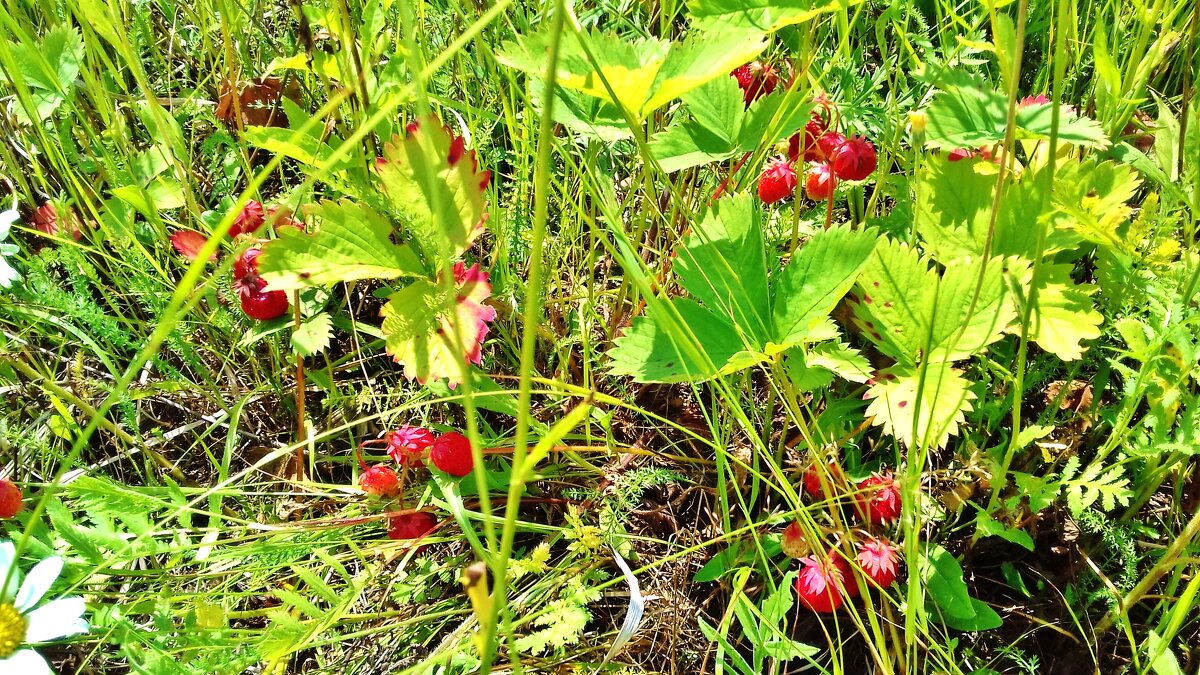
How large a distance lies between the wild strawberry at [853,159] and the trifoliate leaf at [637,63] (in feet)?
0.99

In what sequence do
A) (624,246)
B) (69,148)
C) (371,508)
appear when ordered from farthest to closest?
(69,148) → (371,508) → (624,246)

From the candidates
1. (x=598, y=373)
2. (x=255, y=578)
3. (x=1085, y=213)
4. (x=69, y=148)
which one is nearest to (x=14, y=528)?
(x=255, y=578)

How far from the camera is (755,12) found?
1.21 meters

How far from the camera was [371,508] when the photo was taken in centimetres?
140

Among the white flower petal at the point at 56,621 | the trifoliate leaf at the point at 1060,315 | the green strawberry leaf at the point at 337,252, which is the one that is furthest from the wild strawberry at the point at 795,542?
the white flower petal at the point at 56,621

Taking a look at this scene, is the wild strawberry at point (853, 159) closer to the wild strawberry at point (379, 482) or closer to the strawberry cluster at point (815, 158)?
the strawberry cluster at point (815, 158)

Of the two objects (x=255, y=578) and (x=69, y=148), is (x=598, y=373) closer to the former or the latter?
(x=255, y=578)

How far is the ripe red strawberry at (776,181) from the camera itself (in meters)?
1.40

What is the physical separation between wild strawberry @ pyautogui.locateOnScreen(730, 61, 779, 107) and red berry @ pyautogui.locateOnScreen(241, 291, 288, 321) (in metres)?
0.88

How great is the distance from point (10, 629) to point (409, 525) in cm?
52

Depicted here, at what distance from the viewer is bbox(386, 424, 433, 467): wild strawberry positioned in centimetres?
131

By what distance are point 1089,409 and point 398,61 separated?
1.27 metres

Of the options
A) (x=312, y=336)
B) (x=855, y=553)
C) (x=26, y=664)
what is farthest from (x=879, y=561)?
(x=26, y=664)

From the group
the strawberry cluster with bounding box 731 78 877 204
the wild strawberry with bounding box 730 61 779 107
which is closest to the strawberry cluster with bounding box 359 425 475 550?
the strawberry cluster with bounding box 731 78 877 204
